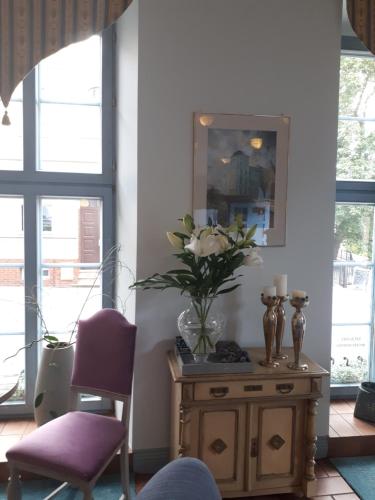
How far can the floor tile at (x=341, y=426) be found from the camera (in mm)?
2535

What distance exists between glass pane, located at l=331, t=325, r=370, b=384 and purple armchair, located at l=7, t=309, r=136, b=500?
1648 millimetres

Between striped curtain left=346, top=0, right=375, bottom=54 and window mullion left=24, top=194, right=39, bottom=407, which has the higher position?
striped curtain left=346, top=0, right=375, bottom=54

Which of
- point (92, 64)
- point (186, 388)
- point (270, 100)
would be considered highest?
point (92, 64)

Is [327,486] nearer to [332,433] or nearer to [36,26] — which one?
[332,433]

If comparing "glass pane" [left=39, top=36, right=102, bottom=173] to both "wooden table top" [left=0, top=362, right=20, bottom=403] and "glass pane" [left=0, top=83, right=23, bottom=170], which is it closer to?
"glass pane" [left=0, top=83, right=23, bottom=170]

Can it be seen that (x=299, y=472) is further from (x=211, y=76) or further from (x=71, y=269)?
(x=211, y=76)

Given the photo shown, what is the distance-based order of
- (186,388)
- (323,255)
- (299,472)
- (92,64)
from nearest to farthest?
(186,388)
(299,472)
(323,255)
(92,64)

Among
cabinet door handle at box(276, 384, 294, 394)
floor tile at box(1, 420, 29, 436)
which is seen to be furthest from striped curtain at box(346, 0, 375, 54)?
floor tile at box(1, 420, 29, 436)

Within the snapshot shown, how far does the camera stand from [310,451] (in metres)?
2.09

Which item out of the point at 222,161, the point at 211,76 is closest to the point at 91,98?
the point at 211,76

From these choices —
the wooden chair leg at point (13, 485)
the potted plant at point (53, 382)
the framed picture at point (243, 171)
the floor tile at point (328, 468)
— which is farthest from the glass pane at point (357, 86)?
the wooden chair leg at point (13, 485)

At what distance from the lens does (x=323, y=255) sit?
2443 mm

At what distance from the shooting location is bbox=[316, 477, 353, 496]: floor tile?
219 centimetres

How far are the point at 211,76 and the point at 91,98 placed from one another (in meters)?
0.84
